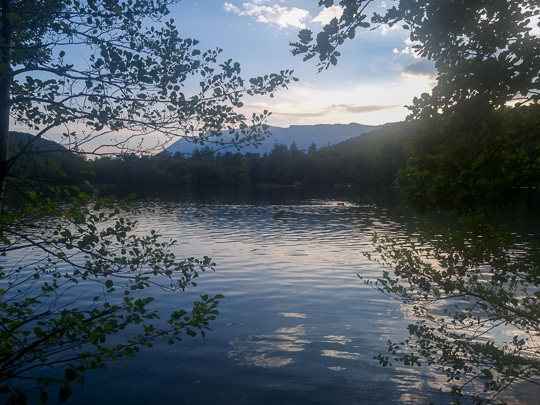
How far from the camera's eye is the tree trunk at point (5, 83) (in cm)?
521

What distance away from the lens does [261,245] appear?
97.7 feet

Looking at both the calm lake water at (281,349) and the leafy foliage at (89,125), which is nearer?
the leafy foliage at (89,125)

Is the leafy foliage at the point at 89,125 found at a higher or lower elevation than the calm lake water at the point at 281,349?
higher

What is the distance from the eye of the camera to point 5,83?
5.62 metres

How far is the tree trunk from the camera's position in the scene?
17.1 ft

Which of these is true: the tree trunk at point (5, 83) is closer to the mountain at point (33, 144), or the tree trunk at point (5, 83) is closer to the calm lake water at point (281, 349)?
the mountain at point (33, 144)

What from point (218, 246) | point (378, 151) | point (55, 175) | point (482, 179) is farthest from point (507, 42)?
point (378, 151)

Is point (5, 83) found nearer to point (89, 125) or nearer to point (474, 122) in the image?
point (89, 125)

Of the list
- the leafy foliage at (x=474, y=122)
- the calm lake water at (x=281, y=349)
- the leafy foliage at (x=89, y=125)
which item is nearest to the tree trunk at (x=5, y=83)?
the leafy foliage at (x=89, y=125)

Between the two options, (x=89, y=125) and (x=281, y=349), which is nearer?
(x=89, y=125)

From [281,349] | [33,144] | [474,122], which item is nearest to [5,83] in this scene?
[33,144]

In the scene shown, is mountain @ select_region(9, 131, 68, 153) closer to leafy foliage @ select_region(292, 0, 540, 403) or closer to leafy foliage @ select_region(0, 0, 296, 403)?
leafy foliage @ select_region(0, 0, 296, 403)

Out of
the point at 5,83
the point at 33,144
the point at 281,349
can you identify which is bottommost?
the point at 281,349

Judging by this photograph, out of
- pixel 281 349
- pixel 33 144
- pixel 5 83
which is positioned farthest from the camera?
pixel 281 349
